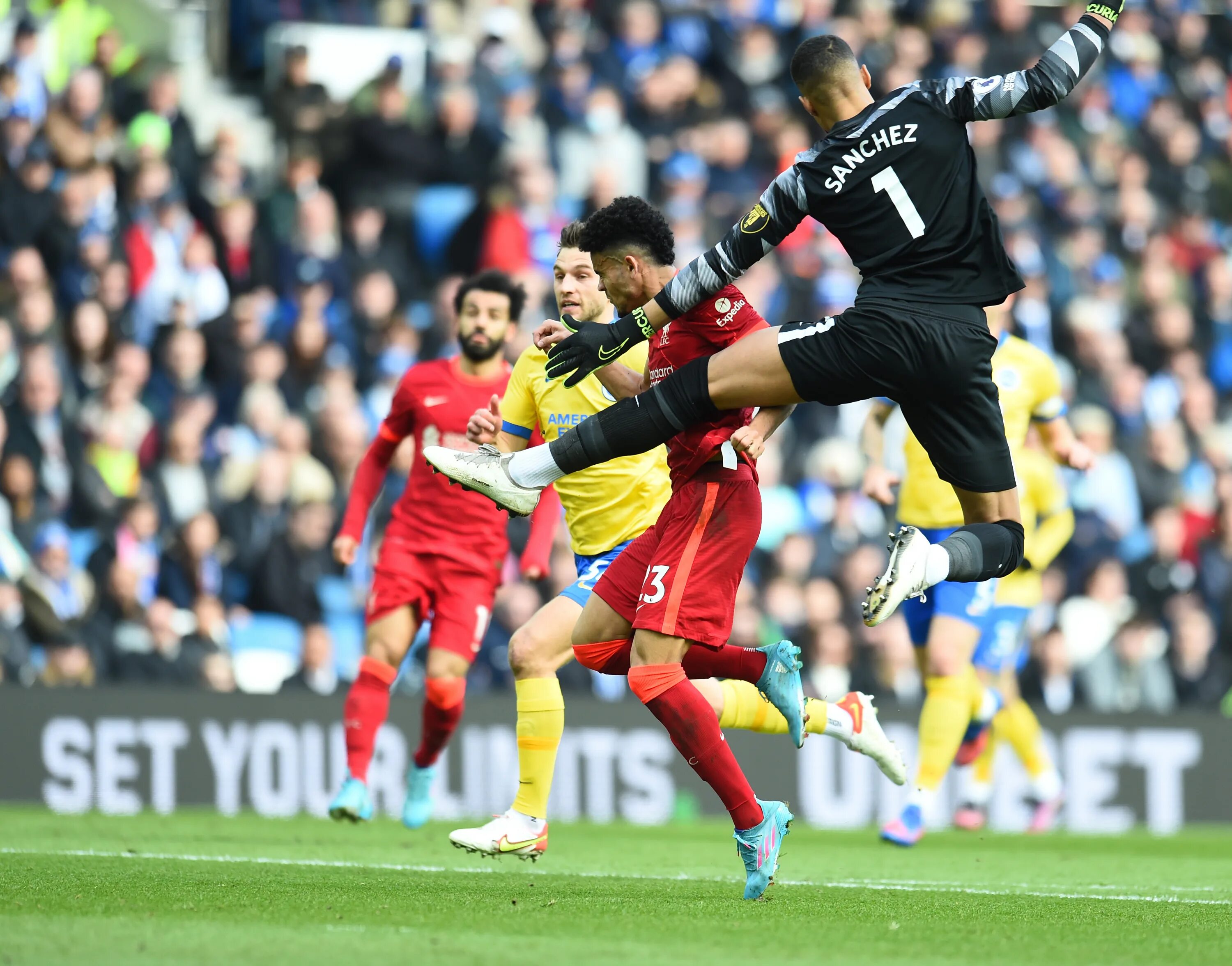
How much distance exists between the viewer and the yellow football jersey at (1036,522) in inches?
398

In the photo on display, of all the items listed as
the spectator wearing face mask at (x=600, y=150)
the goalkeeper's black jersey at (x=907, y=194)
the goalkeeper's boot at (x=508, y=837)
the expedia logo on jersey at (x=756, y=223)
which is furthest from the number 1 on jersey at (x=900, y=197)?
the spectator wearing face mask at (x=600, y=150)

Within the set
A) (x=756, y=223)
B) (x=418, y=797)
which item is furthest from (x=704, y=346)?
(x=418, y=797)

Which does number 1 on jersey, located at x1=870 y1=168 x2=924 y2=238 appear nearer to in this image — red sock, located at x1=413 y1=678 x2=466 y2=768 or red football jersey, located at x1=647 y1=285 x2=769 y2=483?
red football jersey, located at x1=647 y1=285 x2=769 y2=483

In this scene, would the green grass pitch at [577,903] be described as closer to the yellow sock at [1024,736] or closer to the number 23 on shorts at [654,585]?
the number 23 on shorts at [654,585]

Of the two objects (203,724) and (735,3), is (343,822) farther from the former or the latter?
(735,3)

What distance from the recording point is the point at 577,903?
5.61 meters

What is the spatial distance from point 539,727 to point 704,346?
6.06ft

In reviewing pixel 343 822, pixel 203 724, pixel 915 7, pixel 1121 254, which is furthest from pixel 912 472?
pixel 915 7

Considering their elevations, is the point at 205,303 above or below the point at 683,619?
above

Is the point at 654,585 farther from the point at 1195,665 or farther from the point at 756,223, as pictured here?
the point at 1195,665

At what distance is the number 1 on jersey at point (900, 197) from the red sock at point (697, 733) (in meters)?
1.62

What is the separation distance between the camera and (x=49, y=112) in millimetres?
13742

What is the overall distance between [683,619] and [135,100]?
32.9 feet

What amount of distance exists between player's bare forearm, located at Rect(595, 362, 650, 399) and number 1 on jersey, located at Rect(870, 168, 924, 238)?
1.29 meters
